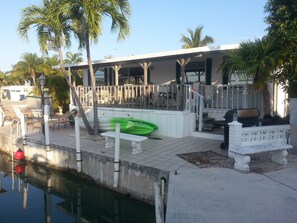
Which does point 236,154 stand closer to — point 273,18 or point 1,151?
point 273,18

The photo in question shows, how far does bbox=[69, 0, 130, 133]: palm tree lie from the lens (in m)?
8.35

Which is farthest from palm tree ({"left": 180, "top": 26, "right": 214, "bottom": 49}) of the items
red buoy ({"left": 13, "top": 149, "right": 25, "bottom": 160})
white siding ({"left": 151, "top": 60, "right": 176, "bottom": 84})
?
red buoy ({"left": 13, "top": 149, "right": 25, "bottom": 160})

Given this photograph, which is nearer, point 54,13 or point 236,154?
point 236,154

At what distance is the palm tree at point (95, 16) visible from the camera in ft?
27.4

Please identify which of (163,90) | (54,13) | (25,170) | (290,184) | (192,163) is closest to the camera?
(290,184)

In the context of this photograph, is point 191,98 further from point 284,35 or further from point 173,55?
point 284,35

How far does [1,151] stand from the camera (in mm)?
11914

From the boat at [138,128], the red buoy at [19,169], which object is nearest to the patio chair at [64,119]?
the red buoy at [19,169]

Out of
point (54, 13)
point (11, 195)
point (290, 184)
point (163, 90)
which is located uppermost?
point (54, 13)

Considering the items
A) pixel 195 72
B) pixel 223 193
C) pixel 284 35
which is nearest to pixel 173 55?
pixel 195 72

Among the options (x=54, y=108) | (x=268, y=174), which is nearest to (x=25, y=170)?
(x=268, y=174)

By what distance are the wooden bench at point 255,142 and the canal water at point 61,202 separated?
217 cm

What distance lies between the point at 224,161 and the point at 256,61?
2.57 meters

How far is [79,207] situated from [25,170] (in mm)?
3772
